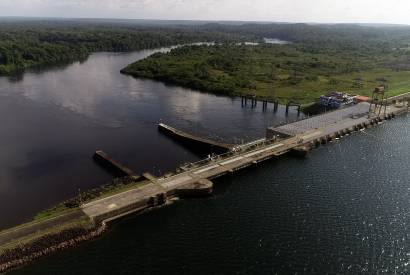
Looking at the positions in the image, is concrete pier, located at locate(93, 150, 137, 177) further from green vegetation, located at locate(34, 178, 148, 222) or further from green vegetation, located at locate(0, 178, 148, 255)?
green vegetation, located at locate(0, 178, 148, 255)

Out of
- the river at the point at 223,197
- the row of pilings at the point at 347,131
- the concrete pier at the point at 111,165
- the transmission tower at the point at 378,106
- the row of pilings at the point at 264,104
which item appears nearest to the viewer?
the river at the point at 223,197

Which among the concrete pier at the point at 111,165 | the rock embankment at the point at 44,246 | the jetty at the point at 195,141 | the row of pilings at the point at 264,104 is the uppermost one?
the row of pilings at the point at 264,104

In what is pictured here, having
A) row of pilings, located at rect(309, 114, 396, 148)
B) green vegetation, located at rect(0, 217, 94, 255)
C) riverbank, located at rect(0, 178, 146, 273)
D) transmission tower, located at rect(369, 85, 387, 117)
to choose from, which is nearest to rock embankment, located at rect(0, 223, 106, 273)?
riverbank, located at rect(0, 178, 146, 273)

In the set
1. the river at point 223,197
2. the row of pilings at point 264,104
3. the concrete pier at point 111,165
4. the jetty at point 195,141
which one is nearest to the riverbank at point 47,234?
the river at point 223,197

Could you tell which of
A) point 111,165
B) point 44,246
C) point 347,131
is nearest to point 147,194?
point 111,165

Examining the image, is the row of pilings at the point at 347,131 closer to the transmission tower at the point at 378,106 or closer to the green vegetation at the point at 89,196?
the transmission tower at the point at 378,106

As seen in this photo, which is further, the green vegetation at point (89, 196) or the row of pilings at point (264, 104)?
the row of pilings at point (264, 104)

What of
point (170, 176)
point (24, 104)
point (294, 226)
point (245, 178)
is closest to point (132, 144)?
point (170, 176)

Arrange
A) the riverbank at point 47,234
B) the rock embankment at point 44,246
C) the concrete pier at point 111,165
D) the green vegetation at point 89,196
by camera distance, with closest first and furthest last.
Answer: the rock embankment at point 44,246 → the riverbank at point 47,234 → the green vegetation at point 89,196 → the concrete pier at point 111,165
